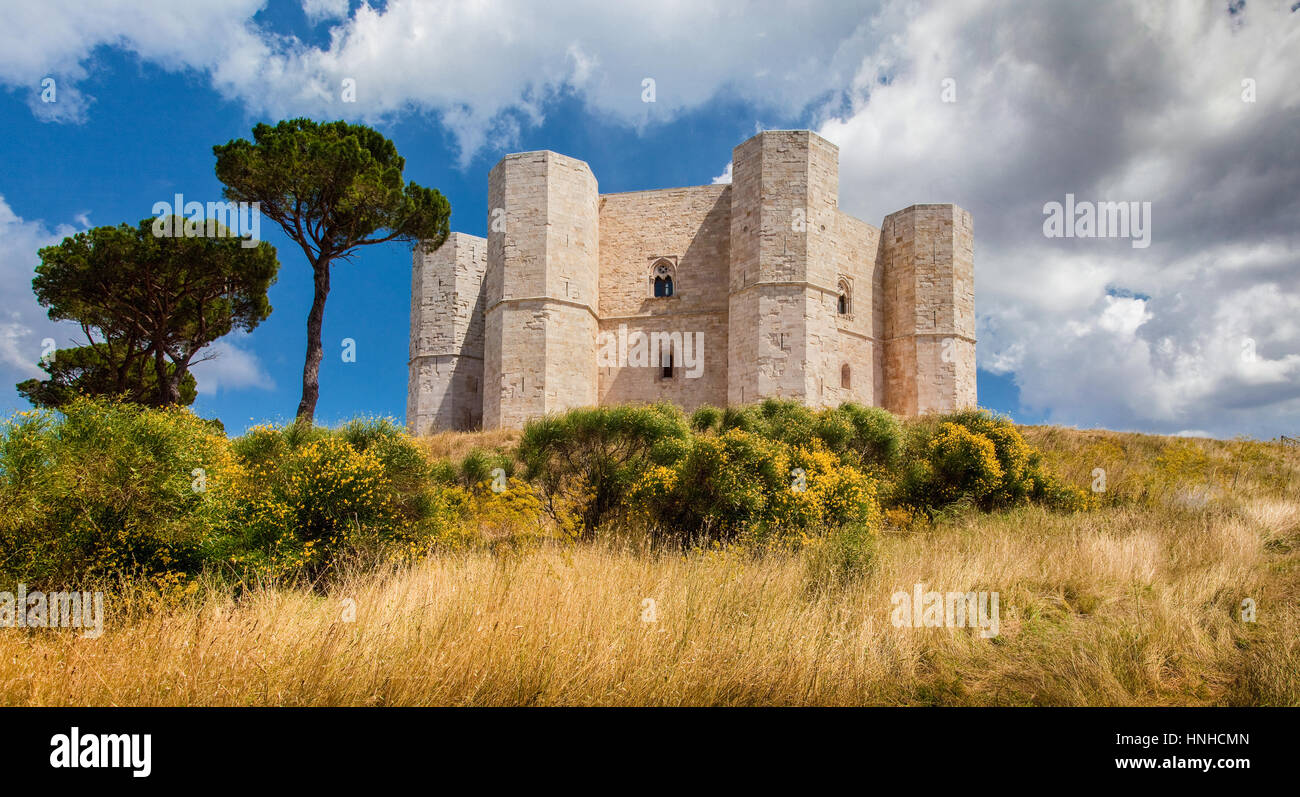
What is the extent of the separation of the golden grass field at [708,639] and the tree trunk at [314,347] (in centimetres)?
944

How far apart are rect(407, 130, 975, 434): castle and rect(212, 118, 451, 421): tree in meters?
3.05

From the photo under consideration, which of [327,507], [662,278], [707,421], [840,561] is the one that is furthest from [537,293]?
[840,561]

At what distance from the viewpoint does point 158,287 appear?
52.0ft

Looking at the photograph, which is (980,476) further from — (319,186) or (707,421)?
(319,186)

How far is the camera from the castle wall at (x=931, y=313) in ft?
71.8

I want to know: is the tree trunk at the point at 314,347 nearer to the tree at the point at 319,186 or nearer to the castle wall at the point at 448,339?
the tree at the point at 319,186

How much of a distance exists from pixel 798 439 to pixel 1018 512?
2.96 meters

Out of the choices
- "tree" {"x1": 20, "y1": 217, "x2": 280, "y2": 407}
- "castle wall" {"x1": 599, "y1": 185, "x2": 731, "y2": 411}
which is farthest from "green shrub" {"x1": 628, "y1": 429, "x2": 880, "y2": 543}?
"tree" {"x1": 20, "y1": 217, "x2": 280, "y2": 407}

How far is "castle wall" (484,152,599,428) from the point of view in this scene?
18781mm
